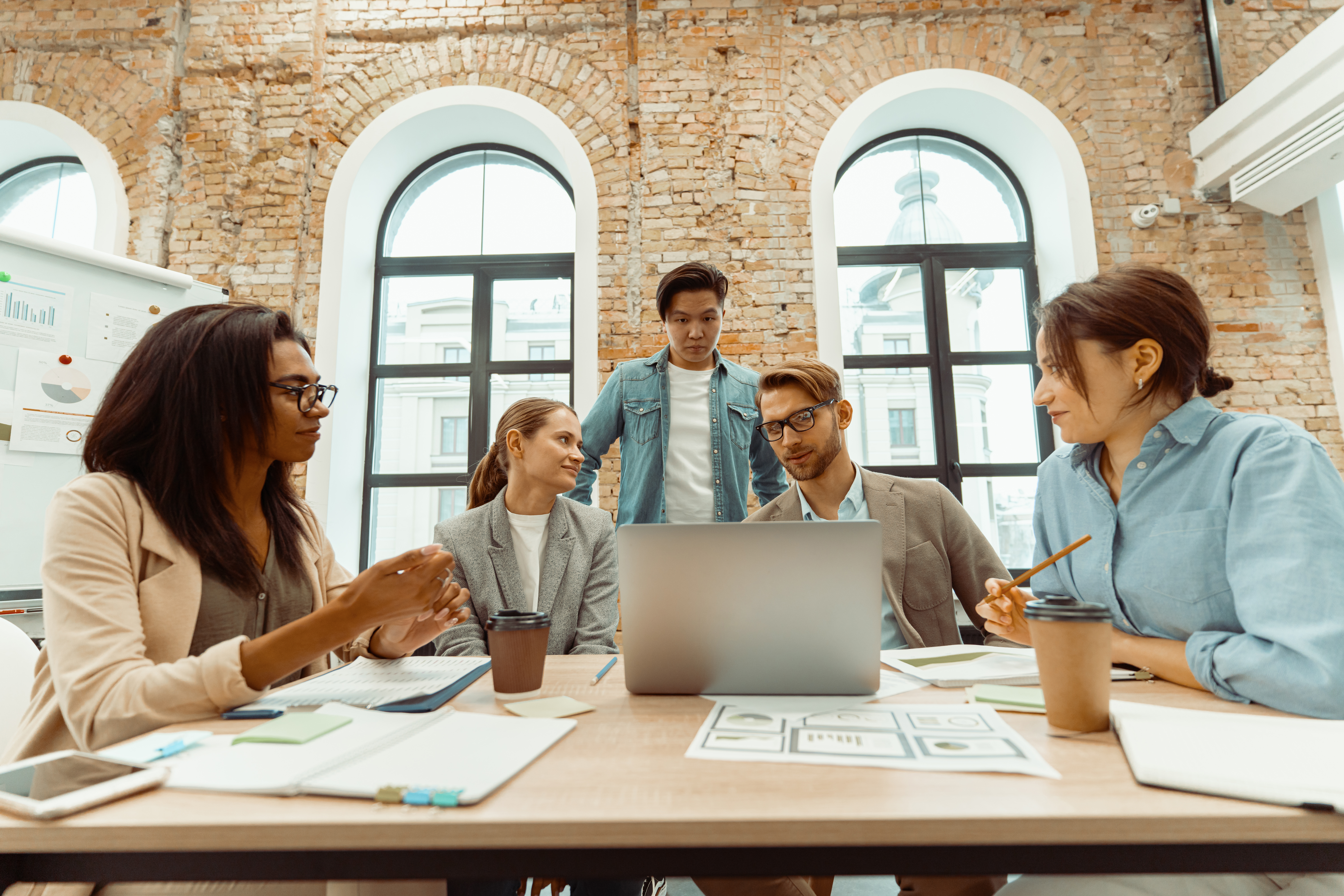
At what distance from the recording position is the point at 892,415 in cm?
432

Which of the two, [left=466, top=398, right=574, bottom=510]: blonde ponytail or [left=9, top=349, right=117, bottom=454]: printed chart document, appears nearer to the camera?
[left=466, top=398, right=574, bottom=510]: blonde ponytail

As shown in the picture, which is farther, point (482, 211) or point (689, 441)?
point (482, 211)

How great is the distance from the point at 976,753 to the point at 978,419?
394 cm

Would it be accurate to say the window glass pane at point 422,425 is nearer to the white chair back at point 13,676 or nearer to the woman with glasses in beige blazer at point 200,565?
the woman with glasses in beige blazer at point 200,565

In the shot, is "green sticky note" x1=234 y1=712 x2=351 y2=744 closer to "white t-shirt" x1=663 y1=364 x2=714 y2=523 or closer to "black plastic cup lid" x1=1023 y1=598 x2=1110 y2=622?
"black plastic cup lid" x1=1023 y1=598 x2=1110 y2=622

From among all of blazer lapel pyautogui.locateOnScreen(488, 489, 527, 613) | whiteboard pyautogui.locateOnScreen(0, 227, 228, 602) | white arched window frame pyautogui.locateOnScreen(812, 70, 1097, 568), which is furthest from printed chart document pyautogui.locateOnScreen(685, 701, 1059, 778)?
white arched window frame pyautogui.locateOnScreen(812, 70, 1097, 568)

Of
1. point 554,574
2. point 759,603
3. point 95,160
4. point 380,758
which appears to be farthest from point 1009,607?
point 95,160

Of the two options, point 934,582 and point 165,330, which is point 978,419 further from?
point 165,330

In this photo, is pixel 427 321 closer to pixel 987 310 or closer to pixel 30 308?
pixel 30 308

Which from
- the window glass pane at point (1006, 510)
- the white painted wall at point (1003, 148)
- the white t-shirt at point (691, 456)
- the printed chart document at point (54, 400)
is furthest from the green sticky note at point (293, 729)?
the window glass pane at point (1006, 510)

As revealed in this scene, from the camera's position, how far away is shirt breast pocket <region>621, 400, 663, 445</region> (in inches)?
110

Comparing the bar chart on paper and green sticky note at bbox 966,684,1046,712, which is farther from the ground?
the bar chart on paper

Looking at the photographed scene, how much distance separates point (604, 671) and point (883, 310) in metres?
3.72

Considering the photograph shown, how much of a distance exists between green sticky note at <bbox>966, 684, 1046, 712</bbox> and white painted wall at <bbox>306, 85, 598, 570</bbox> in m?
2.96
